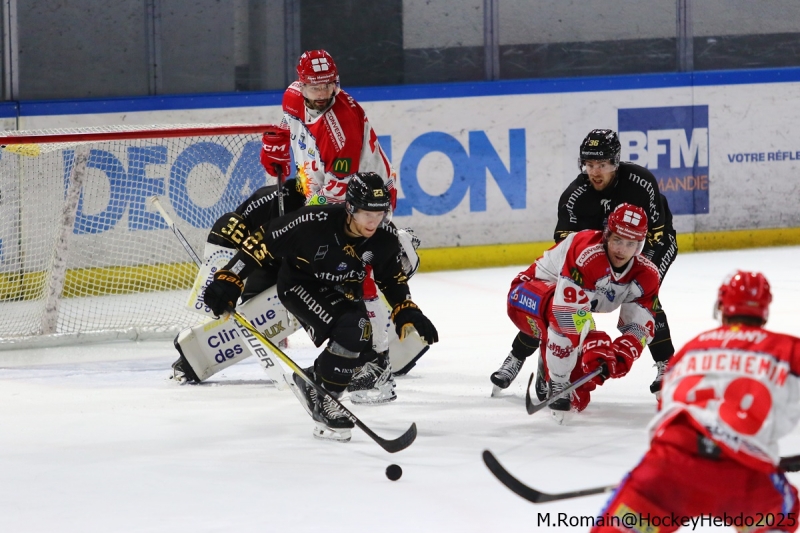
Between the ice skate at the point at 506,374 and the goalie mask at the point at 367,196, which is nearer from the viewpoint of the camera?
the goalie mask at the point at 367,196

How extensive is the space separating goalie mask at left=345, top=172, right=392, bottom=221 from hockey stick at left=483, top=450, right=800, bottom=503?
1123 mm

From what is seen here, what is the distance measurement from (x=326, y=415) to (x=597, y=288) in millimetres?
1043

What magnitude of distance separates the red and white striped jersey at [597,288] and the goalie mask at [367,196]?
704 millimetres

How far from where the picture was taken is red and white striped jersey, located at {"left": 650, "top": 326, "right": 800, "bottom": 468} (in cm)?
231

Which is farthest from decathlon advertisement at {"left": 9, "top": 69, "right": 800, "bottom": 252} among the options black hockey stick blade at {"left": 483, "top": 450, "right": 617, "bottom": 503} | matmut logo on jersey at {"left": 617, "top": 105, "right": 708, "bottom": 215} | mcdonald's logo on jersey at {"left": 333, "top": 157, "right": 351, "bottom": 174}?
black hockey stick blade at {"left": 483, "top": 450, "right": 617, "bottom": 503}

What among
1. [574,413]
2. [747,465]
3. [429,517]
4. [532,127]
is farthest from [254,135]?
[747,465]

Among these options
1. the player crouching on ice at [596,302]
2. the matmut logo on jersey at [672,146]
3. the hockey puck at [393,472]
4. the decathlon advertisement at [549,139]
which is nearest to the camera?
the hockey puck at [393,472]

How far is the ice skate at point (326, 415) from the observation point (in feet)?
13.3

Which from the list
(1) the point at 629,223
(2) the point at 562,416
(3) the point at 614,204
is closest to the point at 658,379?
(2) the point at 562,416

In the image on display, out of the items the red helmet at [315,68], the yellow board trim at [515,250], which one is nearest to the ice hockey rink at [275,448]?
the red helmet at [315,68]

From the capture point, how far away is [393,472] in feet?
11.7

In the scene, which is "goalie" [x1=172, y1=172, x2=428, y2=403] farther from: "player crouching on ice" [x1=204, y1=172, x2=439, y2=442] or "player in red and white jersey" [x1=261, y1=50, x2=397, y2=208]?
"player crouching on ice" [x1=204, y1=172, x2=439, y2=442]

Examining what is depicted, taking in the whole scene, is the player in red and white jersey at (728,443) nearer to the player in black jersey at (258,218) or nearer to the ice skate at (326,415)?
the ice skate at (326,415)

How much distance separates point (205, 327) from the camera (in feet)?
16.5
